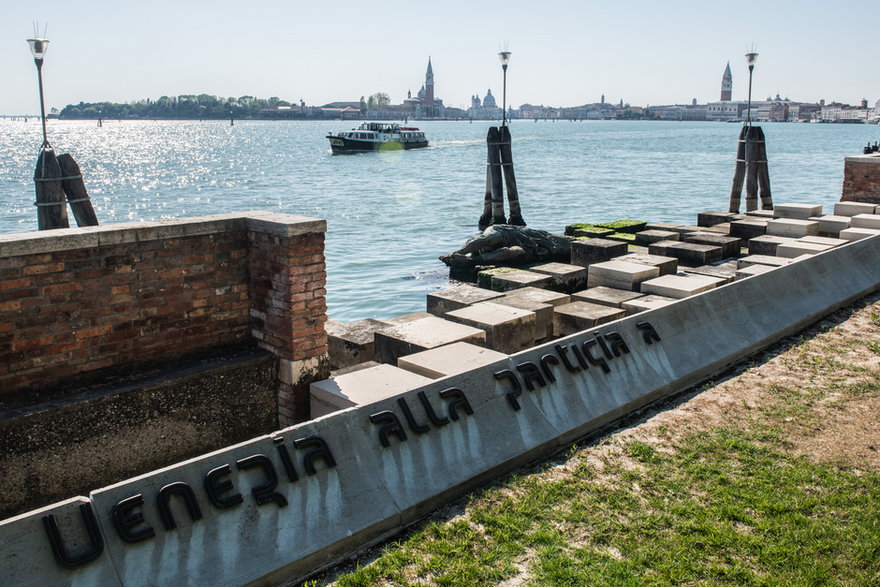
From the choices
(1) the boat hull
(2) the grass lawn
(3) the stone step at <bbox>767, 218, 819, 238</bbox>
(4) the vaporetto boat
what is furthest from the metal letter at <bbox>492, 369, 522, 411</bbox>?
(1) the boat hull

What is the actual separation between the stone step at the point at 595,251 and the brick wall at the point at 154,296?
7.93 metres

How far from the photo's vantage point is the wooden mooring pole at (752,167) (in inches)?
960

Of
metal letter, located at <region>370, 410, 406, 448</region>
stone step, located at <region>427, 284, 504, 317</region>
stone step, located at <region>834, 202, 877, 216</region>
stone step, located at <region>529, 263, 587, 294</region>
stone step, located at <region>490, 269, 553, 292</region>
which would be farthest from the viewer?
stone step, located at <region>834, 202, 877, 216</region>

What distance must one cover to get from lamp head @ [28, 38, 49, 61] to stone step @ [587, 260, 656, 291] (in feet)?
28.6

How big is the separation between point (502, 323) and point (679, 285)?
3.00 metres

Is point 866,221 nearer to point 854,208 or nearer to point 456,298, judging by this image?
point 854,208

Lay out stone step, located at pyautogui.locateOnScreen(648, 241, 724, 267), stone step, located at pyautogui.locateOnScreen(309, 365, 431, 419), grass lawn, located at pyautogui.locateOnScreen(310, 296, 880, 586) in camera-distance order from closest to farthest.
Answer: grass lawn, located at pyautogui.locateOnScreen(310, 296, 880, 586), stone step, located at pyautogui.locateOnScreen(309, 365, 431, 419), stone step, located at pyautogui.locateOnScreen(648, 241, 724, 267)

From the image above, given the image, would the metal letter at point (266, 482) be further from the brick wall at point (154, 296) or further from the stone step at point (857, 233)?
the stone step at point (857, 233)

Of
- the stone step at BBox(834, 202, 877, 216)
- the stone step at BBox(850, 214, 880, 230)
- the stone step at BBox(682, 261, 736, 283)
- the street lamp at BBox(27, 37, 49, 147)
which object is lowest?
the stone step at BBox(682, 261, 736, 283)

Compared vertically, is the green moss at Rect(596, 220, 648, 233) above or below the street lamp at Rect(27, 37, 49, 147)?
below

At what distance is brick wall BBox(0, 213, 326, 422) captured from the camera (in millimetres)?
5133

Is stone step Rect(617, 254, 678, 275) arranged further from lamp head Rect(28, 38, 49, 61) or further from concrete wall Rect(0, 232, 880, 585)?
lamp head Rect(28, 38, 49, 61)

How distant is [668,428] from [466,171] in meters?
59.7

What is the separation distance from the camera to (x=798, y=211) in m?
15.9
